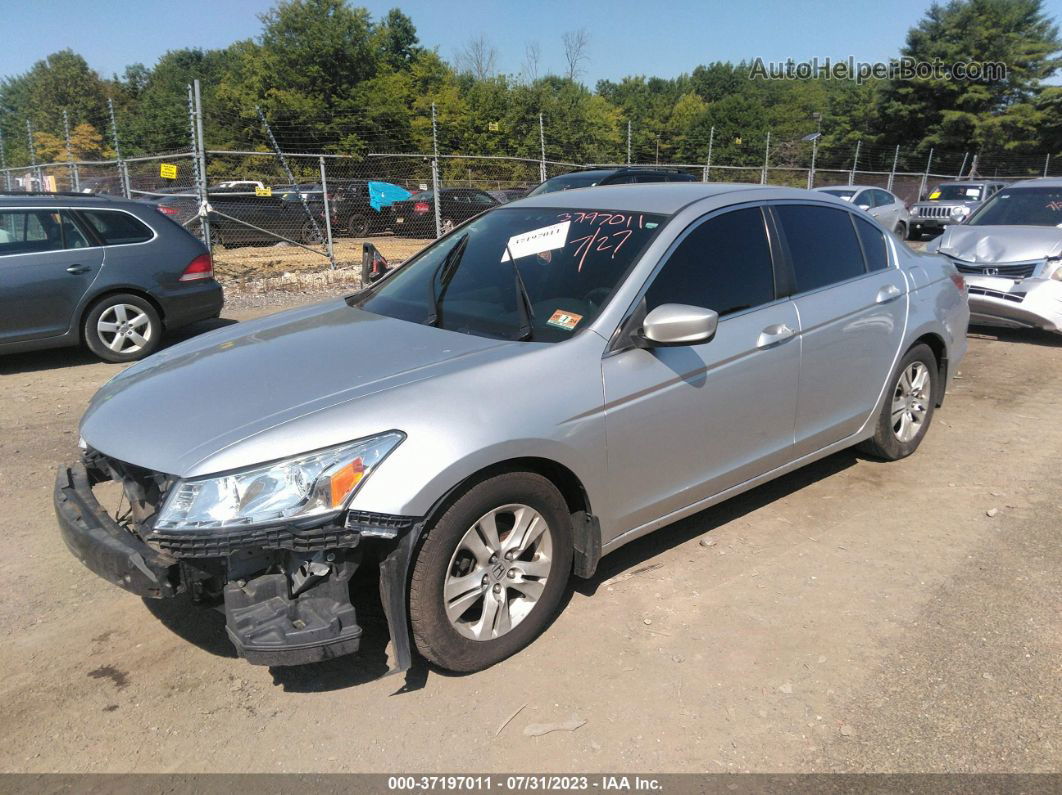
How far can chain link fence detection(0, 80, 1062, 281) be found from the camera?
1434 centimetres

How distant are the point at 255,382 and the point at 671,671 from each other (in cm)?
192

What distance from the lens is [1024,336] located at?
8.95 meters

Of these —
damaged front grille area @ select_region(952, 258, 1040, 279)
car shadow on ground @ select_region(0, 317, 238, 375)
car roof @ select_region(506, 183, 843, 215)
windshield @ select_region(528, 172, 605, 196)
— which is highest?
car roof @ select_region(506, 183, 843, 215)

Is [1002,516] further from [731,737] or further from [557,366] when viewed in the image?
[557,366]

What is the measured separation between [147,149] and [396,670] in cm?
4732

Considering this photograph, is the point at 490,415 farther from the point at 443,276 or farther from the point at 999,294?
the point at 999,294

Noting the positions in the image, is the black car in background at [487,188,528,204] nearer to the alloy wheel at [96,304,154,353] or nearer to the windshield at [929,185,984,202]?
the windshield at [929,185,984,202]

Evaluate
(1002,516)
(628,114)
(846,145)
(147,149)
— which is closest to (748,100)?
(628,114)

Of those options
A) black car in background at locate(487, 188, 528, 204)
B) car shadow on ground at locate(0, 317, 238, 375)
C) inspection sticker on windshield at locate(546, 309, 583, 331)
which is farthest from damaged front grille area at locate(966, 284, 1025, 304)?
black car in background at locate(487, 188, 528, 204)

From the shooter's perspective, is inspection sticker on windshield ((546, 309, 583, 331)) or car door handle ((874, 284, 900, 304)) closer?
inspection sticker on windshield ((546, 309, 583, 331))

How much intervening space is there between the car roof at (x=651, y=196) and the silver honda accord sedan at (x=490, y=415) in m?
0.02

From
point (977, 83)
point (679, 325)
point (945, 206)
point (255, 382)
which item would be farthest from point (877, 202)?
point (977, 83)

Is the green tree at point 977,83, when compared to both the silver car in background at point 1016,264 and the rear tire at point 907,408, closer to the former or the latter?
the silver car in background at point 1016,264

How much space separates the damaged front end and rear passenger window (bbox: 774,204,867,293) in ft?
8.42
